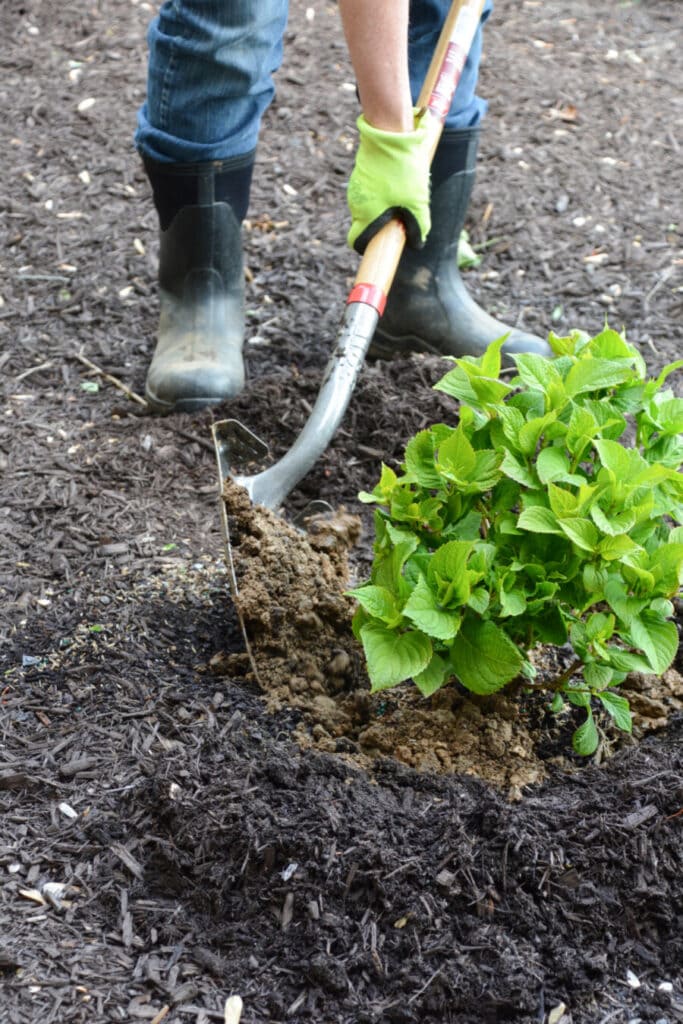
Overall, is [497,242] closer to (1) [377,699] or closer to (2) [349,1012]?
(1) [377,699]

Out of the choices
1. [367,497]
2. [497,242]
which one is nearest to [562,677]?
[367,497]

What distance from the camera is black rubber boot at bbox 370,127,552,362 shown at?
10.9 ft

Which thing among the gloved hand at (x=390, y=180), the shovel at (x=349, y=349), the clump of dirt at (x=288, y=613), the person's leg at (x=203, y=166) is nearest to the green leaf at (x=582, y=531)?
the clump of dirt at (x=288, y=613)

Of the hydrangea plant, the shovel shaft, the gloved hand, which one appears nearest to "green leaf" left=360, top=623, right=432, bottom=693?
the hydrangea plant

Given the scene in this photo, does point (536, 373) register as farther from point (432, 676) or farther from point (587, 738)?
point (587, 738)

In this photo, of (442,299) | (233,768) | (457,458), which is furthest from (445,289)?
(233,768)

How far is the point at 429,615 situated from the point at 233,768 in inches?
19.6

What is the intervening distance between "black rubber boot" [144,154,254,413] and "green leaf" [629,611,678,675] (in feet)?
5.45

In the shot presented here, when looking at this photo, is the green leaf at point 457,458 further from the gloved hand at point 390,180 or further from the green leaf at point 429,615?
the gloved hand at point 390,180

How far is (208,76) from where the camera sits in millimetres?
2842

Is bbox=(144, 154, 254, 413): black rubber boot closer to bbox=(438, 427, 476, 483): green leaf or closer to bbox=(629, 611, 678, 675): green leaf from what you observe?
bbox=(438, 427, 476, 483): green leaf

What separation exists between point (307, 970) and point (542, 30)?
16.3ft

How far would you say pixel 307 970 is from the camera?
1.76m

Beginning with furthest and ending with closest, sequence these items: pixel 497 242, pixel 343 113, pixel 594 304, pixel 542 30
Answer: pixel 542 30
pixel 343 113
pixel 497 242
pixel 594 304
